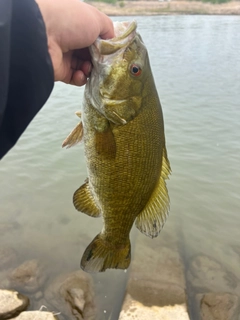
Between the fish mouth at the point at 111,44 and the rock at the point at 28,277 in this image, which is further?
the rock at the point at 28,277

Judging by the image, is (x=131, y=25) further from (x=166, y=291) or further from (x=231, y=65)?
(x=231, y=65)

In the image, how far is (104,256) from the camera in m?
2.57

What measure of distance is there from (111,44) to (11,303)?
350 cm

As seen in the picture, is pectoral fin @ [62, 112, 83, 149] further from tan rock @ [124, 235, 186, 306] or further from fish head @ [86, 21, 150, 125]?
tan rock @ [124, 235, 186, 306]

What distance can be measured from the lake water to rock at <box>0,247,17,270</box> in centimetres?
14

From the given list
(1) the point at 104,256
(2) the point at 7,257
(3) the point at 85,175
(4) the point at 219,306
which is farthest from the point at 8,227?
(1) the point at 104,256

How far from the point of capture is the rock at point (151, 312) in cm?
393

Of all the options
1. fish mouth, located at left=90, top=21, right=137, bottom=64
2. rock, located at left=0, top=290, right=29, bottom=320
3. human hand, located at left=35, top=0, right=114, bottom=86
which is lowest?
rock, located at left=0, top=290, right=29, bottom=320

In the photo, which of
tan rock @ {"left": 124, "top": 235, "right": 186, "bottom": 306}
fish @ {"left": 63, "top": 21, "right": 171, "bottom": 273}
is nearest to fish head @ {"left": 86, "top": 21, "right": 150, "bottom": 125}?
fish @ {"left": 63, "top": 21, "right": 171, "bottom": 273}

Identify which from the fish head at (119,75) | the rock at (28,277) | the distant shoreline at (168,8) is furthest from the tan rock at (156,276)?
the distant shoreline at (168,8)

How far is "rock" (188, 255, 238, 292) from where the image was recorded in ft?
15.6

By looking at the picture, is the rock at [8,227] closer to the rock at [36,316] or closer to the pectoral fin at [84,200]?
the rock at [36,316]

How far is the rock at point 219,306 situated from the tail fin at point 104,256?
2260 millimetres

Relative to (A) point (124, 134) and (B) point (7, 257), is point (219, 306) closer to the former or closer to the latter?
(B) point (7, 257)
